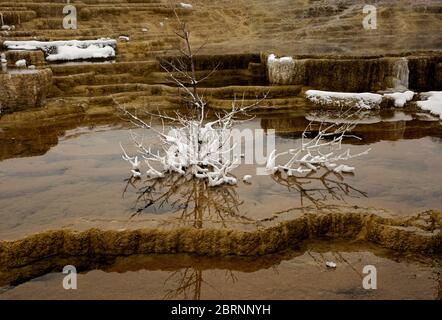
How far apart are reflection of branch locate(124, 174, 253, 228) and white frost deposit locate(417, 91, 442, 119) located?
6391 mm

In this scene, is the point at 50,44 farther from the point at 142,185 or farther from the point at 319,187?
the point at 319,187

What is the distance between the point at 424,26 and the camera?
67.5ft

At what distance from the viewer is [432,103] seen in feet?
36.0

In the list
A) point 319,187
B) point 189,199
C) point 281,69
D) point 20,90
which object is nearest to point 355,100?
point 281,69

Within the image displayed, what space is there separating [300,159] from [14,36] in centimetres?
1250

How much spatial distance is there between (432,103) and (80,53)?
1046 cm

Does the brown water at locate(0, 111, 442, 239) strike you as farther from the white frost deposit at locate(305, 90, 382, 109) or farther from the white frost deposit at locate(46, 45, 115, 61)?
Answer: the white frost deposit at locate(46, 45, 115, 61)

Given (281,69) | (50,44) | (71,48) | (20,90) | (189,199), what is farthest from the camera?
(71,48)

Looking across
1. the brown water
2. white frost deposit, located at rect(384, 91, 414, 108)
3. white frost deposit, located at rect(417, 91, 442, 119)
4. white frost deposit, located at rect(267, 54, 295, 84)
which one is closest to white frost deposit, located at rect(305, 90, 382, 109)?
white frost deposit, located at rect(384, 91, 414, 108)

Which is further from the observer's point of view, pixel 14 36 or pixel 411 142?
pixel 14 36

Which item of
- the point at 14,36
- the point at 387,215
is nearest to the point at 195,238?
the point at 387,215

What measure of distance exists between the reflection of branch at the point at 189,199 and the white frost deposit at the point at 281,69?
6897 millimetres

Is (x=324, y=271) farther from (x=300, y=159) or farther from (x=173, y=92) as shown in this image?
(x=173, y=92)

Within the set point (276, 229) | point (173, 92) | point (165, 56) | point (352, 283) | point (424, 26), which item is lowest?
point (352, 283)
